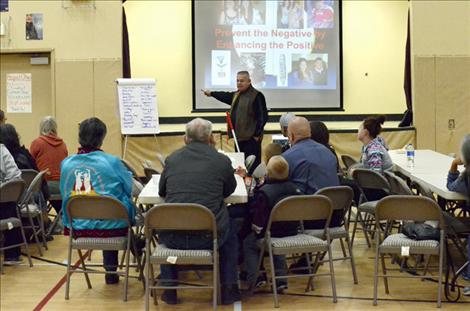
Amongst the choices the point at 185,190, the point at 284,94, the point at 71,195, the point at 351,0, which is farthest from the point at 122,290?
the point at 351,0

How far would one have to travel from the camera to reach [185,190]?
4.41m

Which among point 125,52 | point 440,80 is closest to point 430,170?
point 440,80

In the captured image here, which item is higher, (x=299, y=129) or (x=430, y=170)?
(x=299, y=129)

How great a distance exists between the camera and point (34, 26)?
31.8ft

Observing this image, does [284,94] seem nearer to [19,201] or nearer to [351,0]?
[351,0]

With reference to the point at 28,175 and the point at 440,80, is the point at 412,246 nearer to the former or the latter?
the point at 28,175

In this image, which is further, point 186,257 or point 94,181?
point 94,181

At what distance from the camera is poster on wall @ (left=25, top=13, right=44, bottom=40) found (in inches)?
381

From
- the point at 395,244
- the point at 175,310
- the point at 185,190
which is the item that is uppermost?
the point at 185,190

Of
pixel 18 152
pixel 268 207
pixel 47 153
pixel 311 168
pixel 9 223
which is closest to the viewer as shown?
pixel 268 207

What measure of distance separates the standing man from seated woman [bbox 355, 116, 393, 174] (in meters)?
1.77

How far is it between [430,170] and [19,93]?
623 centimetres

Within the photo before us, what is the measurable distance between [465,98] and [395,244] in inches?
233

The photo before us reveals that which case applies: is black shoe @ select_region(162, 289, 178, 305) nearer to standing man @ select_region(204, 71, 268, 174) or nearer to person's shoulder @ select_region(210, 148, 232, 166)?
person's shoulder @ select_region(210, 148, 232, 166)
